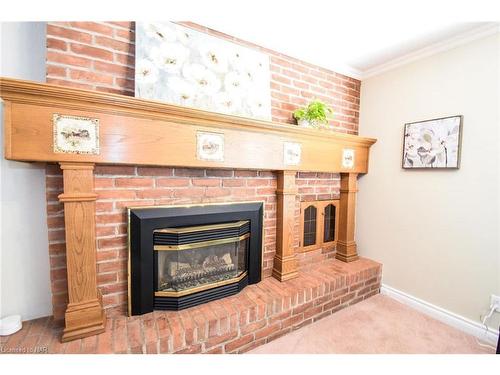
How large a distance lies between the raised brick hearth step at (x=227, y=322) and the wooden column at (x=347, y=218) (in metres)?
0.25

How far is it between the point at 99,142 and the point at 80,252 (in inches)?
23.8

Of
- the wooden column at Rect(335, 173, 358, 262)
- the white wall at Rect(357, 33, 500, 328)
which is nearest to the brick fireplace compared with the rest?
the wooden column at Rect(335, 173, 358, 262)

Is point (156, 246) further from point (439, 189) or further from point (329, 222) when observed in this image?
point (439, 189)

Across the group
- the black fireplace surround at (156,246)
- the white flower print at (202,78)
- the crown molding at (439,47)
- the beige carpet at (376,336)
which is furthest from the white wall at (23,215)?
the crown molding at (439,47)

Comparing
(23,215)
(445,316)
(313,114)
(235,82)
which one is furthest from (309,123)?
(23,215)

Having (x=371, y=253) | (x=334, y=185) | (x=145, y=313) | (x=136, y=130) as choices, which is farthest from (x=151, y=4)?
(x=371, y=253)

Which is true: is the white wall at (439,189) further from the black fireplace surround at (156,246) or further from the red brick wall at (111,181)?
the black fireplace surround at (156,246)

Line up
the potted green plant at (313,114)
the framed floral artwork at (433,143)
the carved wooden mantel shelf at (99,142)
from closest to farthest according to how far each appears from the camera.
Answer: the carved wooden mantel shelf at (99,142), the framed floral artwork at (433,143), the potted green plant at (313,114)

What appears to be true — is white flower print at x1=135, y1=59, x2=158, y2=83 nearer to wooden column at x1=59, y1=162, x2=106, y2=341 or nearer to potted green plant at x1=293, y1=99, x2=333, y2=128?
wooden column at x1=59, y1=162, x2=106, y2=341

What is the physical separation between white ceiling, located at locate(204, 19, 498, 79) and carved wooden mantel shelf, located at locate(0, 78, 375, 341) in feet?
2.52

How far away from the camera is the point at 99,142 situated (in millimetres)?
1154

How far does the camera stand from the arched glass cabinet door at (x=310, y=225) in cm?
218

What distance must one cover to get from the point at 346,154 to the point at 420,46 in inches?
41.1
